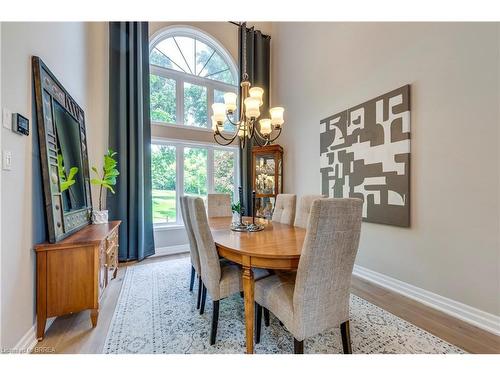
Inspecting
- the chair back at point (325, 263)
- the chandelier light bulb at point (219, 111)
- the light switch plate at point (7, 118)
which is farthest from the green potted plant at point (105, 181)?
the chair back at point (325, 263)

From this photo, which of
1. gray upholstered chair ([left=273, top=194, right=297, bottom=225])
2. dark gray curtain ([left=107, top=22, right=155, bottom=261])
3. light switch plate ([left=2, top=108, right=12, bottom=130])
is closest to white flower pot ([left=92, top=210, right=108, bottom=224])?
dark gray curtain ([left=107, top=22, right=155, bottom=261])

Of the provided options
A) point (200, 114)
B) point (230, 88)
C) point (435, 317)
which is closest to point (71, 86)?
point (200, 114)

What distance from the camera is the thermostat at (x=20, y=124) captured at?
1421 millimetres

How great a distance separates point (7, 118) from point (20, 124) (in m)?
0.09

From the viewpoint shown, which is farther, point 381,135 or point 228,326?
point 381,135

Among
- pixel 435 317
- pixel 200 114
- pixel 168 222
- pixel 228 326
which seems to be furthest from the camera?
pixel 200 114

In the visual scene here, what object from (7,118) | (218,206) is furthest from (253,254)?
(218,206)

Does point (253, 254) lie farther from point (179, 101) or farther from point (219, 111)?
point (179, 101)

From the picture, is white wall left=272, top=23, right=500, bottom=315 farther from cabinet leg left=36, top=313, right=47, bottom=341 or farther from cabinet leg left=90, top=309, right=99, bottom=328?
cabinet leg left=36, top=313, right=47, bottom=341

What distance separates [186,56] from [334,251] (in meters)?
4.19

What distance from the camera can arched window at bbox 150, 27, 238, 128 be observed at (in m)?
3.75

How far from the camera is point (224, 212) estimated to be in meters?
3.19

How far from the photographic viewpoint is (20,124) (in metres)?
1.46
